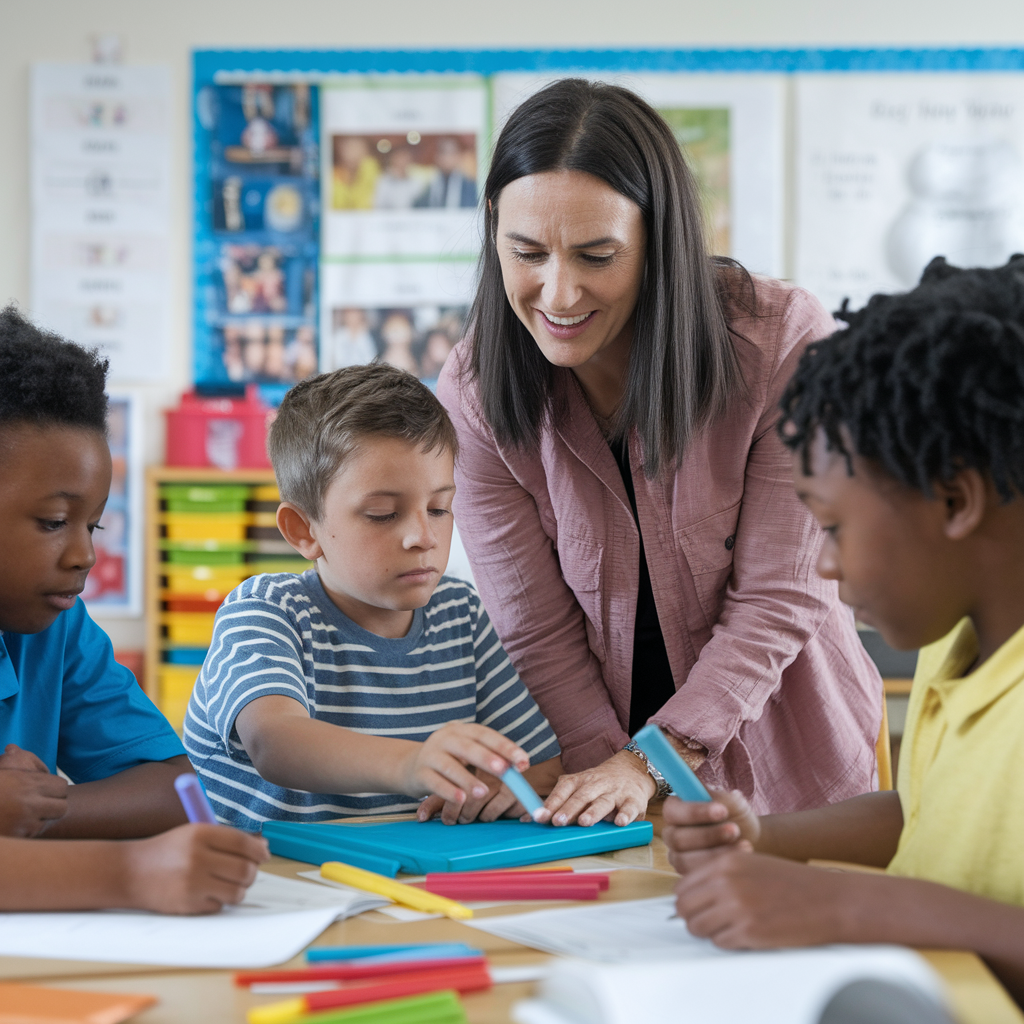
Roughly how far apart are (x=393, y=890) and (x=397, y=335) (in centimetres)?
236

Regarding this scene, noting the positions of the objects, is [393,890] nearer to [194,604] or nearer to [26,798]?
[26,798]

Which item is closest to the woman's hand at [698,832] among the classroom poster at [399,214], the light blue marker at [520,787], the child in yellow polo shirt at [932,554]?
the child in yellow polo shirt at [932,554]

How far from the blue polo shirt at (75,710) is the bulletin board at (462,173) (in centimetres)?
195

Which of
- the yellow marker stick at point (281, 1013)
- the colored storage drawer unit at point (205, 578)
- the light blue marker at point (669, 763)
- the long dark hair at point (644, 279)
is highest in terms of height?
the long dark hair at point (644, 279)

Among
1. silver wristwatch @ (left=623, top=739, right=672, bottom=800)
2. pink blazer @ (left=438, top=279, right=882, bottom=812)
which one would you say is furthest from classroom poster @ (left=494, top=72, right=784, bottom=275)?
silver wristwatch @ (left=623, top=739, right=672, bottom=800)

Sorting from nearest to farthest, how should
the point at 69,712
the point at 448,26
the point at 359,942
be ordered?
the point at 359,942 → the point at 69,712 → the point at 448,26

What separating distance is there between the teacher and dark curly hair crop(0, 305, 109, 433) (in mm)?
424

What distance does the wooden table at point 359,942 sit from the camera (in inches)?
21.0

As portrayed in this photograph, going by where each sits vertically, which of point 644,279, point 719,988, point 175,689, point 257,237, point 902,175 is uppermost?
point 902,175

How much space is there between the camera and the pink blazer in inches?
46.8

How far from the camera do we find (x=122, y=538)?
9.55ft

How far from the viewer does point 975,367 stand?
69 centimetres

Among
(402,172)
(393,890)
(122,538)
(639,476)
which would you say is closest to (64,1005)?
(393,890)

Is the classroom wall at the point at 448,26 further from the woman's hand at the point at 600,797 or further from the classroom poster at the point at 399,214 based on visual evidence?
the woman's hand at the point at 600,797
